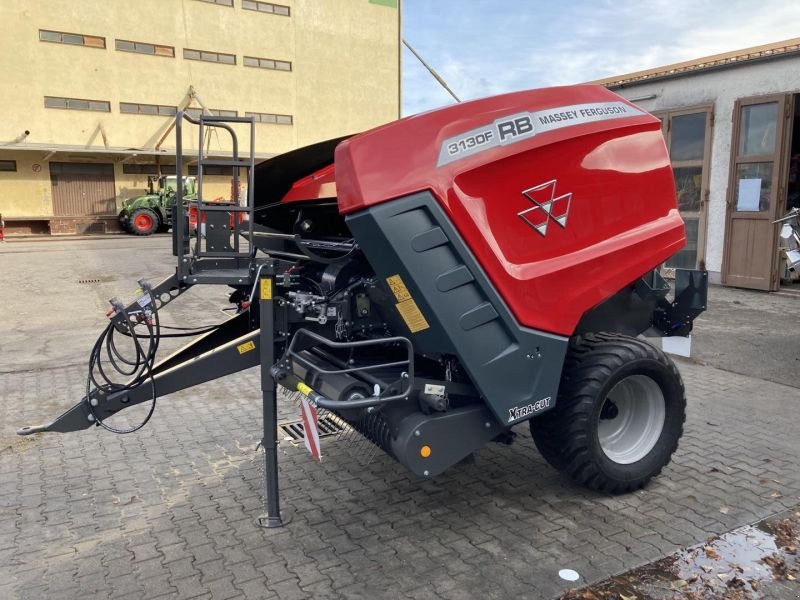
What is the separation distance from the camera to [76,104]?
2591 cm

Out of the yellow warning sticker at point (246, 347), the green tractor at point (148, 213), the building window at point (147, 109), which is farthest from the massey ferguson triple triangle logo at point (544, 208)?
the building window at point (147, 109)

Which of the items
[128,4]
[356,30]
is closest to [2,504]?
[128,4]

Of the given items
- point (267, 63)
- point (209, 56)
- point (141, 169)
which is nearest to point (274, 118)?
point (267, 63)

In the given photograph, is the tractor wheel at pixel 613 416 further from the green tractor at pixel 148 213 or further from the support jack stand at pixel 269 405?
the green tractor at pixel 148 213

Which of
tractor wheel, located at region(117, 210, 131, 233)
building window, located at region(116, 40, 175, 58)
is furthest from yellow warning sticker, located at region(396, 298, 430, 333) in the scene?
building window, located at region(116, 40, 175, 58)

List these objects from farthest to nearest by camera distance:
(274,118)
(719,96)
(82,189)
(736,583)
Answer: (274,118), (82,189), (719,96), (736,583)

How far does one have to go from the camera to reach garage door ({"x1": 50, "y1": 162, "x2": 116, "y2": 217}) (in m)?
26.5

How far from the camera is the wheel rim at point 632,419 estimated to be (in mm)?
4016

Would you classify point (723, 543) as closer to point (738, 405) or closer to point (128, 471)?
point (738, 405)

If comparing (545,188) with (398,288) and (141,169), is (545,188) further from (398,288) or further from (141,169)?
(141,169)

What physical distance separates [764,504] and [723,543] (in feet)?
1.94

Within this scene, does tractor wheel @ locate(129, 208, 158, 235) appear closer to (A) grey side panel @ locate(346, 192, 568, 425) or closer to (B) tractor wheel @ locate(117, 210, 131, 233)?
(B) tractor wheel @ locate(117, 210, 131, 233)

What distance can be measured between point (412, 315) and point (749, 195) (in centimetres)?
948

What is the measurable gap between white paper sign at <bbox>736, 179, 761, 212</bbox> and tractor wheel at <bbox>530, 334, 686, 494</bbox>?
7.88 metres
